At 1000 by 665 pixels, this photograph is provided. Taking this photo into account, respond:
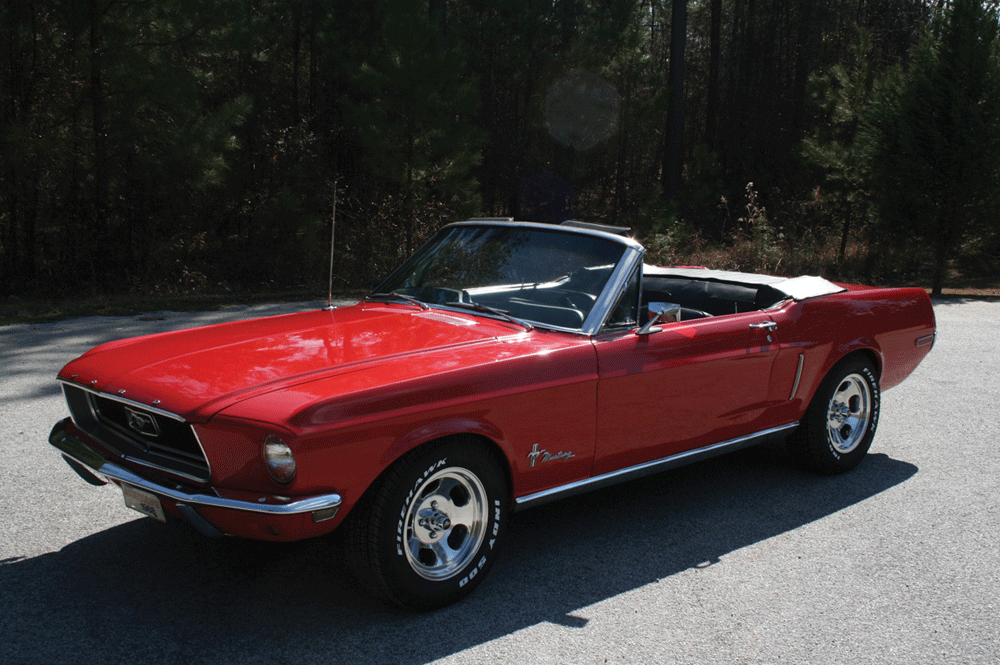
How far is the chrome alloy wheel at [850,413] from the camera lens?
518 cm

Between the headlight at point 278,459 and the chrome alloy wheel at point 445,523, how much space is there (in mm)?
515

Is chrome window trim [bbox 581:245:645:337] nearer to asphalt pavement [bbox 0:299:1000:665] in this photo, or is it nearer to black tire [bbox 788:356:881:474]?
asphalt pavement [bbox 0:299:1000:665]

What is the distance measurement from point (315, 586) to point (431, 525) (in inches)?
24.2

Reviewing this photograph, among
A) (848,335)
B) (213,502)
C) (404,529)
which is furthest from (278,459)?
(848,335)

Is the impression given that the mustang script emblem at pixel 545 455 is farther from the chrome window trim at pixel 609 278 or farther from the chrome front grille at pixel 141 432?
the chrome front grille at pixel 141 432

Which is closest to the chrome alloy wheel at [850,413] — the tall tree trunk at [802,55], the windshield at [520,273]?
the windshield at [520,273]

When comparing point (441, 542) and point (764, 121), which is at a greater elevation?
point (764, 121)

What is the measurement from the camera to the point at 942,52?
650 inches

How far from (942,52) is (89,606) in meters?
18.1

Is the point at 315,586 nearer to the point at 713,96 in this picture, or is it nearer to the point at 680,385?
the point at 680,385

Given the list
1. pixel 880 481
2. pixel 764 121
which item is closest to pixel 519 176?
pixel 764 121

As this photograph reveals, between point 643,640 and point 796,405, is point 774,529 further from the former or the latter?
point 643,640

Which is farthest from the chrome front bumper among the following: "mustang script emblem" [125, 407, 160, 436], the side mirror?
the side mirror

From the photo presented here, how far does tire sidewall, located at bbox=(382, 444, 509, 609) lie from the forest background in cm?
1205
